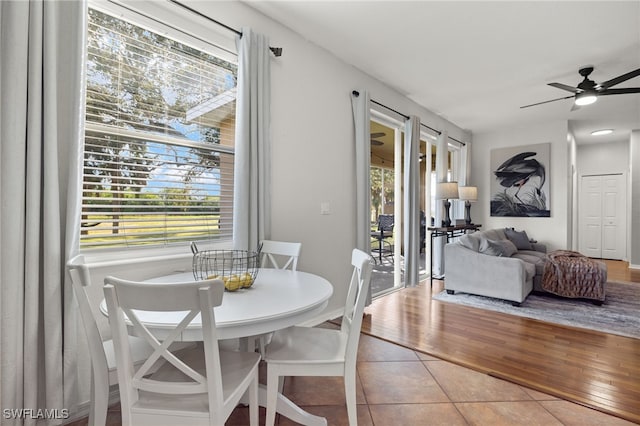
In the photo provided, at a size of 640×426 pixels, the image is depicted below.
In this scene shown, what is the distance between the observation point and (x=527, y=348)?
257 cm

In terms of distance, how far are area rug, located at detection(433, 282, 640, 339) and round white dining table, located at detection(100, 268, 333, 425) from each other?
283cm

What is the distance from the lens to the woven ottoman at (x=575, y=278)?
368cm

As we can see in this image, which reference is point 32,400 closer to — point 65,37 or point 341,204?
point 65,37

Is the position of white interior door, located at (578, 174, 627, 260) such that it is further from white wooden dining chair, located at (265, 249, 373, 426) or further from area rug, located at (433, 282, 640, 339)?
white wooden dining chair, located at (265, 249, 373, 426)

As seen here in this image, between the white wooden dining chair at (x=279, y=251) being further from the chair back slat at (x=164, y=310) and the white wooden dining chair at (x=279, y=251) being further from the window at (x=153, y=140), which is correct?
the chair back slat at (x=164, y=310)

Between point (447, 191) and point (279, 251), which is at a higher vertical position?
Answer: point (447, 191)

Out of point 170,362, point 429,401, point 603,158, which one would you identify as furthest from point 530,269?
point 603,158

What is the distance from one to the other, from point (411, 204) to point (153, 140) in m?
3.28

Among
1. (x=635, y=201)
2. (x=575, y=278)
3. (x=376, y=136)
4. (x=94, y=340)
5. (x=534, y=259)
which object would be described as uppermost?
(x=376, y=136)

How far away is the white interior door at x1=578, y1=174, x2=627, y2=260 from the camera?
22.3 feet

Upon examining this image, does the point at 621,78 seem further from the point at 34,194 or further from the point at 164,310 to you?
the point at 34,194

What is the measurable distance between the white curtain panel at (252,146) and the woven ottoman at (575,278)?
3704mm

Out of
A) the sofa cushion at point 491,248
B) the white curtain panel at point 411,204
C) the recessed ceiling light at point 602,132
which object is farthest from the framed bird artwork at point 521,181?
the white curtain panel at point 411,204

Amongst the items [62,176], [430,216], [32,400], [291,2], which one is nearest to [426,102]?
[430,216]
